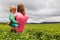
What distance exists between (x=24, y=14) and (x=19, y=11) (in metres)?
0.19

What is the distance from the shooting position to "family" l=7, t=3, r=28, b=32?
8.42 metres

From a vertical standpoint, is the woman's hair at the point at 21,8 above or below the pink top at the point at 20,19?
above

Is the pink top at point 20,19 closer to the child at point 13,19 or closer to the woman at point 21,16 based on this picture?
→ the woman at point 21,16

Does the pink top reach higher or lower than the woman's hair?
lower

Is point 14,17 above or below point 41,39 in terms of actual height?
above

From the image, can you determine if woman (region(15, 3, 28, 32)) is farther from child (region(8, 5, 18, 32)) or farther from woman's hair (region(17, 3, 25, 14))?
child (region(8, 5, 18, 32))

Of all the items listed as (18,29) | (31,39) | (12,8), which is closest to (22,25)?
(18,29)

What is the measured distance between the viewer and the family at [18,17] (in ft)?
27.6

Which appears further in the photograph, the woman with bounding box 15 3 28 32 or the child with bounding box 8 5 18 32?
the woman with bounding box 15 3 28 32

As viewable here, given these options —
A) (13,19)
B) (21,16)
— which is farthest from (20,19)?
(13,19)

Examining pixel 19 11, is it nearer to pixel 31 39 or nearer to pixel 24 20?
pixel 24 20

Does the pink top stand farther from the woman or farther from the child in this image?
the child

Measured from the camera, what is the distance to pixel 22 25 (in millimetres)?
8789

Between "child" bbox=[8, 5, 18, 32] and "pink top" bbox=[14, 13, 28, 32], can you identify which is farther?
"pink top" bbox=[14, 13, 28, 32]
